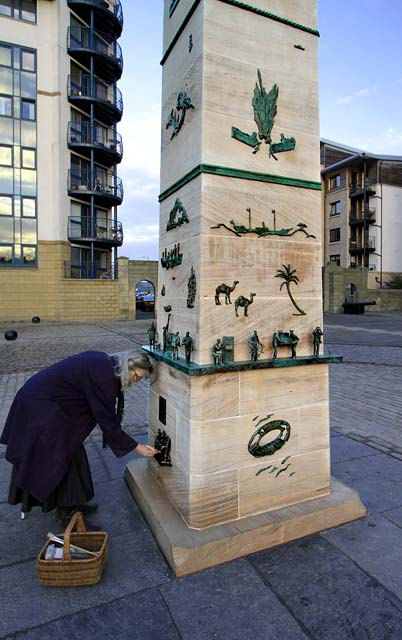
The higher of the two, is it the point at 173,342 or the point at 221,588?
the point at 173,342

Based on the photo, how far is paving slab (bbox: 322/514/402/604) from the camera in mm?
2520

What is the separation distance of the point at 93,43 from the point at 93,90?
10.6 ft

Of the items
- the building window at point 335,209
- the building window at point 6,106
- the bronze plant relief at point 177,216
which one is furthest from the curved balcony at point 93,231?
the bronze plant relief at point 177,216

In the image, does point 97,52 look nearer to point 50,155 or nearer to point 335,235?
point 50,155

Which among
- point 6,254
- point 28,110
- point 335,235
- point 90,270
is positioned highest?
point 28,110

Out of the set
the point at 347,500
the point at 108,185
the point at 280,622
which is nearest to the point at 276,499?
the point at 347,500

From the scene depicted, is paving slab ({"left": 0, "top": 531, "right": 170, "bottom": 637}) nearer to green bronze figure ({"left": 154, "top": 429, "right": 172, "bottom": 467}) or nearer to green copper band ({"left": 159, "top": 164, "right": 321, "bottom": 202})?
green bronze figure ({"left": 154, "top": 429, "right": 172, "bottom": 467})

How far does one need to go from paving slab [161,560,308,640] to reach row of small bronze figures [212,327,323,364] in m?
1.36

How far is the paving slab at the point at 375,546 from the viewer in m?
2.52

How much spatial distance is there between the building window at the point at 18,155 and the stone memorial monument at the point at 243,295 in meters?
25.8

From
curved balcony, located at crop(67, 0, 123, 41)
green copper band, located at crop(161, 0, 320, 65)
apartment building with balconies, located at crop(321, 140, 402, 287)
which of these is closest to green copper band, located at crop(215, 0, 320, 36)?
green copper band, located at crop(161, 0, 320, 65)

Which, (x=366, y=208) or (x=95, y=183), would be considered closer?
(x=95, y=183)

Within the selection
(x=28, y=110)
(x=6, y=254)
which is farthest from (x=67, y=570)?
(x=28, y=110)

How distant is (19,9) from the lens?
25562 mm
